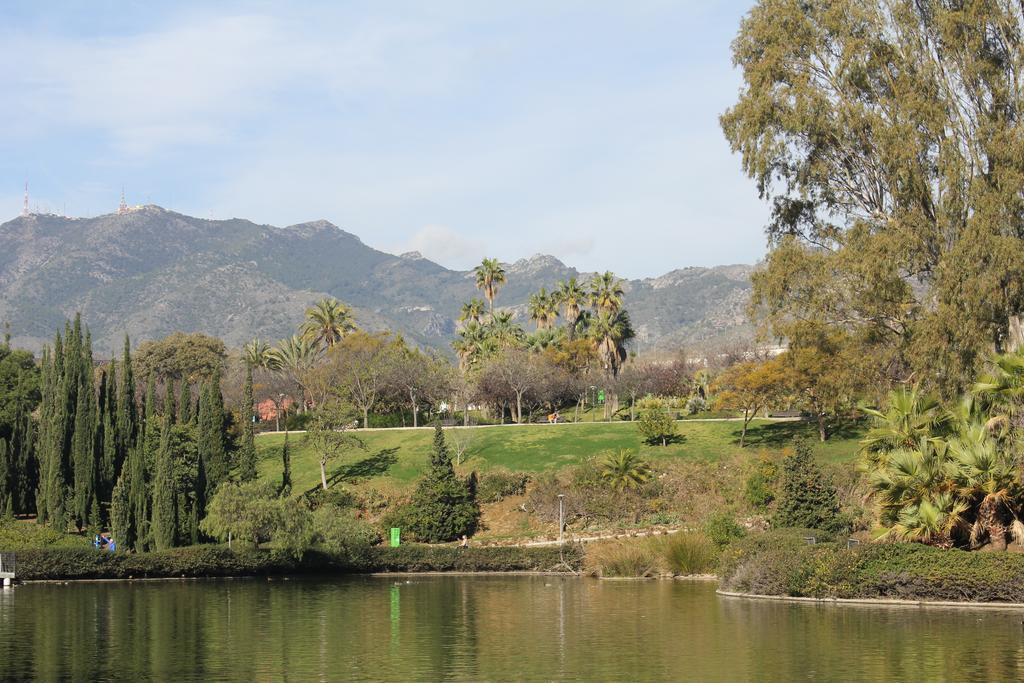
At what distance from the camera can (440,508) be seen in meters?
61.2

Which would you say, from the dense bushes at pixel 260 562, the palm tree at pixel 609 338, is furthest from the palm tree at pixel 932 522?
the palm tree at pixel 609 338

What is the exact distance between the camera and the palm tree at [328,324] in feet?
390

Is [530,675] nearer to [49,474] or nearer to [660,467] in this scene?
[49,474]

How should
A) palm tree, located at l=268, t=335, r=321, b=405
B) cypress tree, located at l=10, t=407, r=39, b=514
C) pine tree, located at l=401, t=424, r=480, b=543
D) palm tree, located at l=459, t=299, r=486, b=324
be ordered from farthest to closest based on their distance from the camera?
1. palm tree, located at l=459, t=299, r=486, b=324
2. palm tree, located at l=268, t=335, r=321, b=405
3. pine tree, located at l=401, t=424, r=480, b=543
4. cypress tree, located at l=10, t=407, r=39, b=514

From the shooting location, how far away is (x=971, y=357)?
36656mm

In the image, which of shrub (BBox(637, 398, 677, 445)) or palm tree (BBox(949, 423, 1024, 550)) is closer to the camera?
palm tree (BBox(949, 423, 1024, 550))

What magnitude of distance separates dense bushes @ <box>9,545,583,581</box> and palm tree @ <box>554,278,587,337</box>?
58218 mm

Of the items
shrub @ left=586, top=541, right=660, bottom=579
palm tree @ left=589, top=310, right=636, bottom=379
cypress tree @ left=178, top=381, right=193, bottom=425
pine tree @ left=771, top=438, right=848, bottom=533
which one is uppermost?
palm tree @ left=589, top=310, right=636, bottom=379

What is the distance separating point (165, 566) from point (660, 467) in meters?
29.2

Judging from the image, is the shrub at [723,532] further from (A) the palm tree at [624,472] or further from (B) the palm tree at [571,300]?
(B) the palm tree at [571,300]

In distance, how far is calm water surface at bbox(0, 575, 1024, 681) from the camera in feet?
79.4

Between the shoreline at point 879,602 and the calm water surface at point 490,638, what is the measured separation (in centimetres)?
73

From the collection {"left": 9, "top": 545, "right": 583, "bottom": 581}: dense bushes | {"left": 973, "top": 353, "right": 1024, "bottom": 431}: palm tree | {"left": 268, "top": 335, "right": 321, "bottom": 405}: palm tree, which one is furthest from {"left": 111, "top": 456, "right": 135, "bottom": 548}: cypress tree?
{"left": 268, "top": 335, "right": 321, "bottom": 405}: palm tree

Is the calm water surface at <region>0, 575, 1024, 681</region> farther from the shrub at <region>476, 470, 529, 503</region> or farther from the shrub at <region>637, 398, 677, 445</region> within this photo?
the shrub at <region>637, 398, 677, 445</region>
